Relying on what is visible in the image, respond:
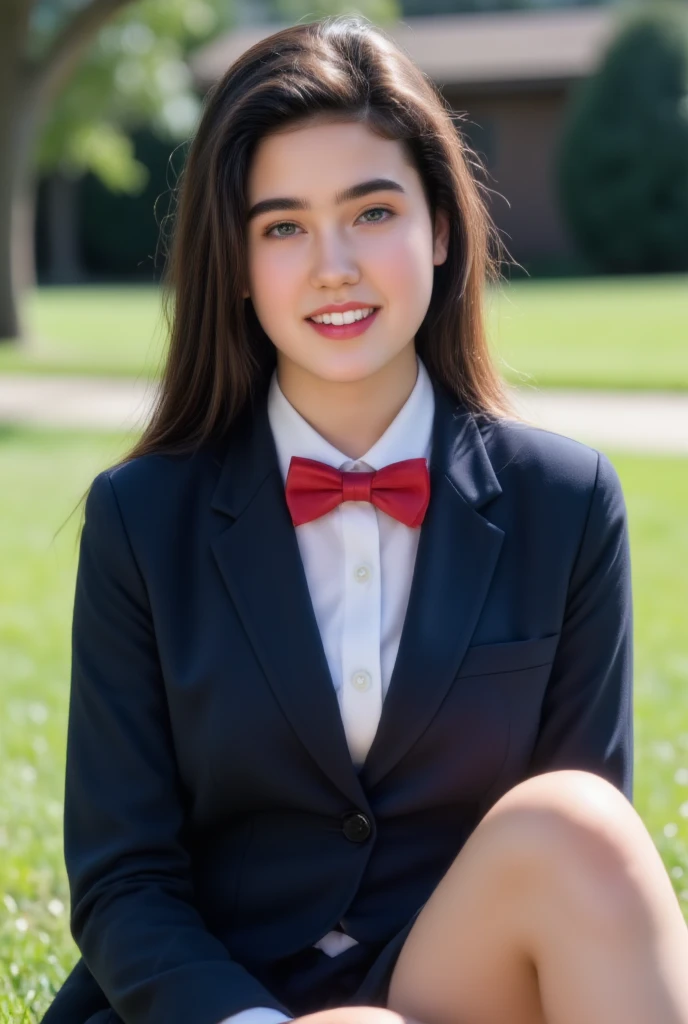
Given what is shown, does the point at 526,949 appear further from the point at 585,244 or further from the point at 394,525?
the point at 585,244

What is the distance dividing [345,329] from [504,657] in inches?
21.4

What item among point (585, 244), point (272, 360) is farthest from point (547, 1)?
point (272, 360)

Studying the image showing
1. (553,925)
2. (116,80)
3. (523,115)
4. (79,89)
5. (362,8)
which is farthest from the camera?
(523,115)

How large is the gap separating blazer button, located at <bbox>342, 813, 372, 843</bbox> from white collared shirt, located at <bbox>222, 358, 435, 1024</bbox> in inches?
3.1

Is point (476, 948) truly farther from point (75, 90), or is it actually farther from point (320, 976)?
point (75, 90)

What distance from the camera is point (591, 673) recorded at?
213 cm

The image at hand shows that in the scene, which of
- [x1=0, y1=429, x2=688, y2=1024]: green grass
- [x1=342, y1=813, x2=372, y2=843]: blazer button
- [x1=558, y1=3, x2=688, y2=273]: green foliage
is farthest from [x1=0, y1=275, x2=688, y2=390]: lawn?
[x1=342, y1=813, x2=372, y2=843]: blazer button

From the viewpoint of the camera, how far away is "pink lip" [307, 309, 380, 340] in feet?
7.13

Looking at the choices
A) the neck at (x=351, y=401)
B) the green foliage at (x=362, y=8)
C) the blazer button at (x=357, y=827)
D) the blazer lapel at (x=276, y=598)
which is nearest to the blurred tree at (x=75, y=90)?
the green foliage at (x=362, y=8)

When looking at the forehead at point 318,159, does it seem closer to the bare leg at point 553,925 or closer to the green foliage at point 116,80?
the bare leg at point 553,925

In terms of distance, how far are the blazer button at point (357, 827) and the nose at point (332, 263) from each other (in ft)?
2.52

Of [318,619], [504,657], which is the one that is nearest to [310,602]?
[318,619]

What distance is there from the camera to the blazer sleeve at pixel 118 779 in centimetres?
200

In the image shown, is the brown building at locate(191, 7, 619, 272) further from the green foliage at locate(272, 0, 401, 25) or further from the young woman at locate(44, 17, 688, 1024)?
the young woman at locate(44, 17, 688, 1024)
